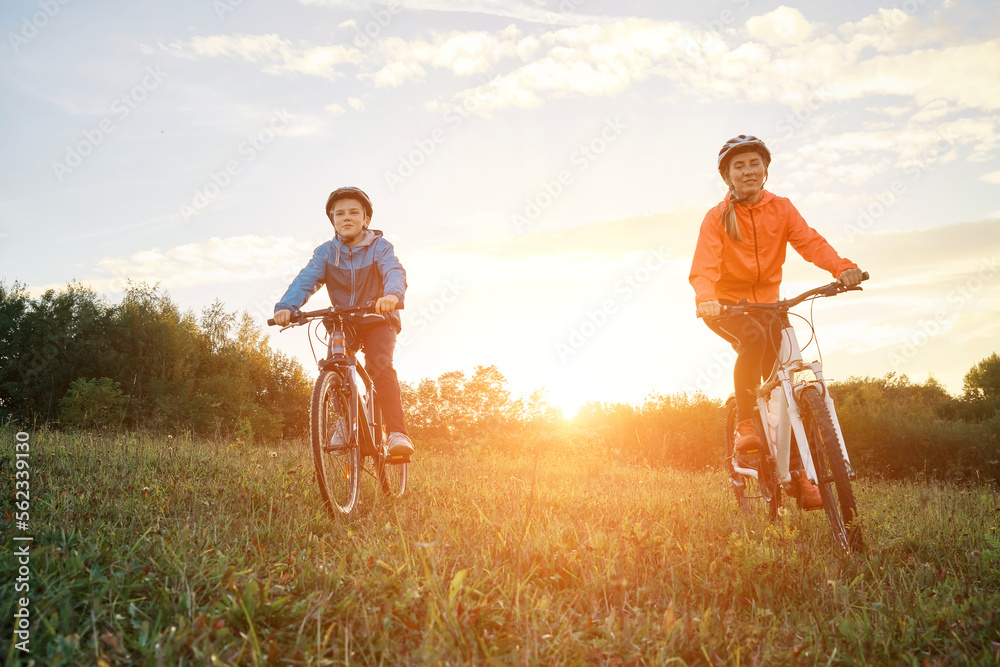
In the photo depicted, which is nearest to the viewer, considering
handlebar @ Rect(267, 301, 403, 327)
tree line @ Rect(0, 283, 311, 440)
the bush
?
handlebar @ Rect(267, 301, 403, 327)

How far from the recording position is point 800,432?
3.84 metres

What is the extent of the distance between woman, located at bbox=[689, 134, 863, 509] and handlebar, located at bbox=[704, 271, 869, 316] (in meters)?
0.36

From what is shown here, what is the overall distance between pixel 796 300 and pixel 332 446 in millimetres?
3203

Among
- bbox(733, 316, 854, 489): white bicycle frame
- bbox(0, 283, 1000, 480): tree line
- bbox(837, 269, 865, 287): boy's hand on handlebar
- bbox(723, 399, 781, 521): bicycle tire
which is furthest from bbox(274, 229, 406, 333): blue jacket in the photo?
bbox(0, 283, 1000, 480): tree line

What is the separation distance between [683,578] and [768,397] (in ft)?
5.91

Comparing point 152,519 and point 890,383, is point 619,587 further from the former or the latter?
point 890,383

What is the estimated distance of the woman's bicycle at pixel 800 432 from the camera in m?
3.58

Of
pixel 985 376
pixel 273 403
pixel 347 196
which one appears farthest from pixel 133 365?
pixel 985 376

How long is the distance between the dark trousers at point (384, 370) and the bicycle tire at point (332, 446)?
16.6 inches

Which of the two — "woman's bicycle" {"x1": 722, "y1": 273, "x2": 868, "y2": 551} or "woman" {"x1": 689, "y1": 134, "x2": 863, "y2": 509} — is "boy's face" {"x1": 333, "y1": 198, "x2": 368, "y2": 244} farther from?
"woman's bicycle" {"x1": 722, "y1": 273, "x2": 868, "y2": 551}

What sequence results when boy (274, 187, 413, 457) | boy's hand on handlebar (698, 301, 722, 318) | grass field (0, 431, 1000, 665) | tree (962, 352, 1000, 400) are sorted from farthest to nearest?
1. tree (962, 352, 1000, 400)
2. boy (274, 187, 413, 457)
3. boy's hand on handlebar (698, 301, 722, 318)
4. grass field (0, 431, 1000, 665)

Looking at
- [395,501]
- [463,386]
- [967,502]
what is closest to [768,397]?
[395,501]

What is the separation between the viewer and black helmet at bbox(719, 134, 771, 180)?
4465 mm

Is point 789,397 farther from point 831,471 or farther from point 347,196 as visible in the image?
point 347,196
